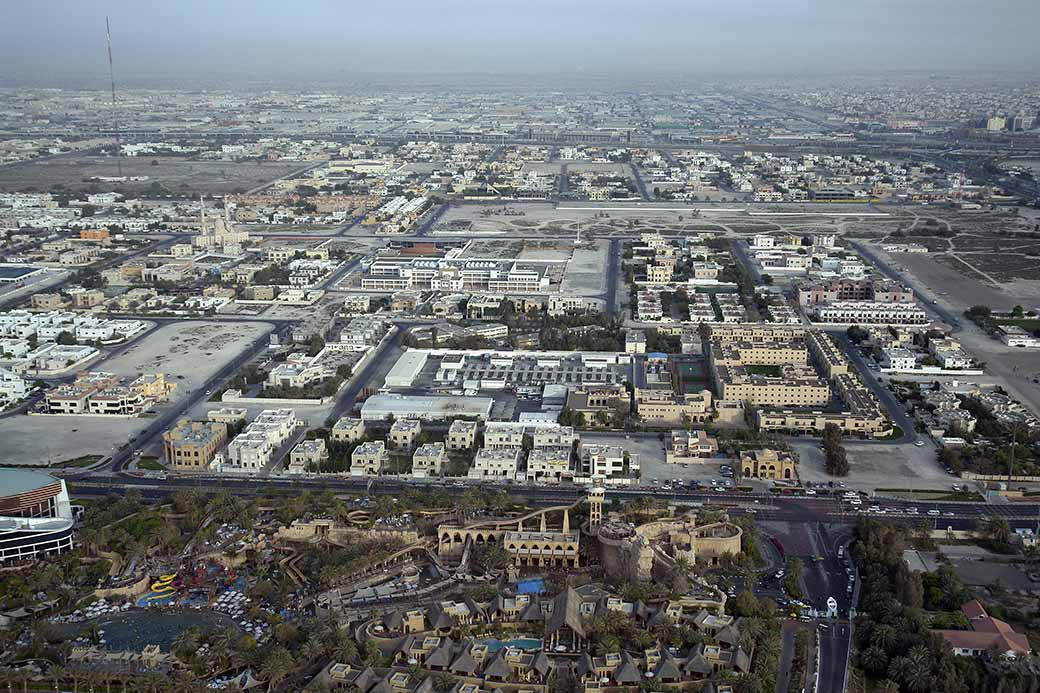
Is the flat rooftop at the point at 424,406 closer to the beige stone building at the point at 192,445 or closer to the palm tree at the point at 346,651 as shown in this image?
the beige stone building at the point at 192,445

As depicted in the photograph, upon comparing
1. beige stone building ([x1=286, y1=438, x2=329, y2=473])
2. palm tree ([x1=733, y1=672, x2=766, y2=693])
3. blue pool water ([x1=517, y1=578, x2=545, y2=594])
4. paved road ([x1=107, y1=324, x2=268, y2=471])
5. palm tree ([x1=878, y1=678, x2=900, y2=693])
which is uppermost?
palm tree ([x1=733, y1=672, x2=766, y2=693])

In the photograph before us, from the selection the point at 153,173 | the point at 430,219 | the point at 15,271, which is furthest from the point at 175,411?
the point at 153,173

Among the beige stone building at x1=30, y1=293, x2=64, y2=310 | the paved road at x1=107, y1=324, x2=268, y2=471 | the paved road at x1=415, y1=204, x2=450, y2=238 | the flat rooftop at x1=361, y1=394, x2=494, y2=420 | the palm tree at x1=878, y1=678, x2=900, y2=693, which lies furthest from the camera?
the paved road at x1=415, y1=204, x2=450, y2=238

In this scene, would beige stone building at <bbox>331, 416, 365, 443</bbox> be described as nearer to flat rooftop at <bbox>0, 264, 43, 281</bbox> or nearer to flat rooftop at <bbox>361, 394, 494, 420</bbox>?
flat rooftop at <bbox>361, 394, 494, 420</bbox>

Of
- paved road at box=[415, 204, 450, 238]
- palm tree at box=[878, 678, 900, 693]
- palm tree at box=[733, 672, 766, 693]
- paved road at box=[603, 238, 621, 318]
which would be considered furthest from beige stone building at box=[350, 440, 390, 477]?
paved road at box=[415, 204, 450, 238]

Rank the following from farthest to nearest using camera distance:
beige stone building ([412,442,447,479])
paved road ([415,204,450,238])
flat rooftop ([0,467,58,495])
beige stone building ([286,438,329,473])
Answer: paved road ([415,204,450,238]) → beige stone building ([286,438,329,473]) → beige stone building ([412,442,447,479]) → flat rooftop ([0,467,58,495])

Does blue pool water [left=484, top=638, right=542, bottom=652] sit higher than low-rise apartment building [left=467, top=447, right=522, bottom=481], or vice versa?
blue pool water [left=484, top=638, right=542, bottom=652]

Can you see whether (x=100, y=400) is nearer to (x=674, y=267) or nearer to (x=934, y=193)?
(x=674, y=267)

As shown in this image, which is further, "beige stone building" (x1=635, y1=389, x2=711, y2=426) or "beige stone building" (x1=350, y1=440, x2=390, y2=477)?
"beige stone building" (x1=635, y1=389, x2=711, y2=426)

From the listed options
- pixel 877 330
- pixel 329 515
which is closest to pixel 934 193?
pixel 877 330
